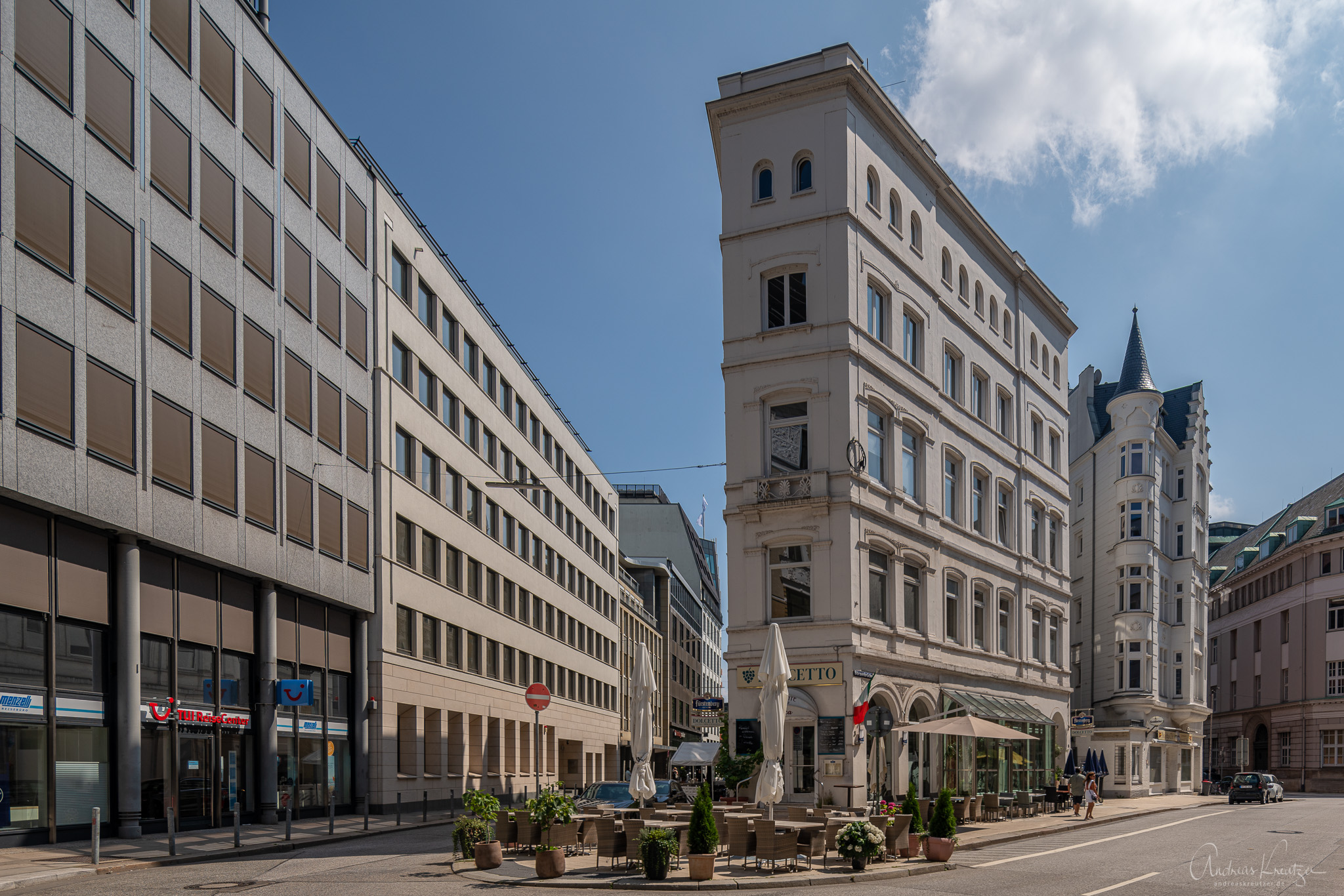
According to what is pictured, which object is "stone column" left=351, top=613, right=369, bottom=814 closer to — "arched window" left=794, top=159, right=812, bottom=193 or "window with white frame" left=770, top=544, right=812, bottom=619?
"window with white frame" left=770, top=544, right=812, bottom=619

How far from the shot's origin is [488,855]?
2016 cm

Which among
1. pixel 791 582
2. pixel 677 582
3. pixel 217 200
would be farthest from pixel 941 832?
pixel 677 582

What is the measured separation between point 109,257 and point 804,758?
20.1 m

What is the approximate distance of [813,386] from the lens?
32719 millimetres

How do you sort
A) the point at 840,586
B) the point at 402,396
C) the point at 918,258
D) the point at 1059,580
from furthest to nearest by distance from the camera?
the point at 1059,580
the point at 402,396
the point at 918,258
the point at 840,586

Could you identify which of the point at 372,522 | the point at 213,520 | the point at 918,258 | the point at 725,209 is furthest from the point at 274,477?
the point at 918,258

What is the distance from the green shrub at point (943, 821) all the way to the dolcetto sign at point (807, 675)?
360 inches

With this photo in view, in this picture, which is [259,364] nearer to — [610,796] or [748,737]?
[610,796]

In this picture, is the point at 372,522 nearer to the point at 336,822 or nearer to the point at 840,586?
the point at 336,822

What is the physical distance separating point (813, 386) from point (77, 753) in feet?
63.4

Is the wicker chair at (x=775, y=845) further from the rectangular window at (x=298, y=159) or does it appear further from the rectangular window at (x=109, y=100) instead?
the rectangular window at (x=298, y=159)

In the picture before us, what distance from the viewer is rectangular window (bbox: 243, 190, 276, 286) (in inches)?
1270

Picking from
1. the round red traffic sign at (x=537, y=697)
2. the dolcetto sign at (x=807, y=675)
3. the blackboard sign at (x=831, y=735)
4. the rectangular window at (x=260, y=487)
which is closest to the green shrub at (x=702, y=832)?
the round red traffic sign at (x=537, y=697)

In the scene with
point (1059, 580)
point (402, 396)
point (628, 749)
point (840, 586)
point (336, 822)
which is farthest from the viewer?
point (628, 749)
